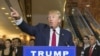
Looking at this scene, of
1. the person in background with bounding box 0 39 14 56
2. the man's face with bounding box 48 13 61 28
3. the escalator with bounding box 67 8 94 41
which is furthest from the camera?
the escalator with bounding box 67 8 94 41

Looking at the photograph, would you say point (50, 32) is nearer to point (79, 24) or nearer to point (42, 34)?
point (42, 34)

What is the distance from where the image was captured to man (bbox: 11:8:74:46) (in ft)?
9.86

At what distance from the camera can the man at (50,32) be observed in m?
3.00

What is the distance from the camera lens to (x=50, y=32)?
306cm

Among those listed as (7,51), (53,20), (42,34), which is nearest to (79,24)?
(7,51)

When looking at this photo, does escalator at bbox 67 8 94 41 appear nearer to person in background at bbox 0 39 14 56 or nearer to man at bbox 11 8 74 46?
person in background at bbox 0 39 14 56

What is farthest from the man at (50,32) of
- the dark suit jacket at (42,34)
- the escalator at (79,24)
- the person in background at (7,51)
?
the escalator at (79,24)

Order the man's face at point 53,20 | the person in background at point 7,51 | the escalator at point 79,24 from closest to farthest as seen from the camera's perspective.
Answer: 1. the man's face at point 53,20
2. the person in background at point 7,51
3. the escalator at point 79,24

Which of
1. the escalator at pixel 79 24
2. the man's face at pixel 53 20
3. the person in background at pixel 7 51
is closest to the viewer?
the man's face at pixel 53 20

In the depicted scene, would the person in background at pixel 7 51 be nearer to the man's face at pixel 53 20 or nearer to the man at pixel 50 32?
the man at pixel 50 32

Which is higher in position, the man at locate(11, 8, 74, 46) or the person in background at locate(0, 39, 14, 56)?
the man at locate(11, 8, 74, 46)

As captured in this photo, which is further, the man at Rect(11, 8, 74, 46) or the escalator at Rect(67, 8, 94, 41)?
the escalator at Rect(67, 8, 94, 41)

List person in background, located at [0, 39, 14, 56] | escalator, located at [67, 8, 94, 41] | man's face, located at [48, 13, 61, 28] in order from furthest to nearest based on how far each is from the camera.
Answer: escalator, located at [67, 8, 94, 41] → person in background, located at [0, 39, 14, 56] → man's face, located at [48, 13, 61, 28]

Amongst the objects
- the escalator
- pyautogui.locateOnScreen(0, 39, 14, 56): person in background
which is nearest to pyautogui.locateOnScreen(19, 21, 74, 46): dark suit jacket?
pyautogui.locateOnScreen(0, 39, 14, 56): person in background
